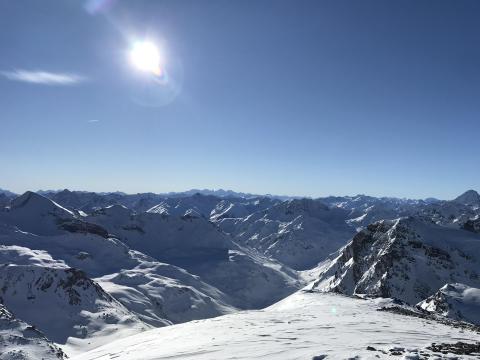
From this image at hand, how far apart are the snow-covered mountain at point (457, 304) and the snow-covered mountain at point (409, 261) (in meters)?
34.3

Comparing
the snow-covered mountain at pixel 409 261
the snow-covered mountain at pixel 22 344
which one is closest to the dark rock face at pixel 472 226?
the snow-covered mountain at pixel 409 261

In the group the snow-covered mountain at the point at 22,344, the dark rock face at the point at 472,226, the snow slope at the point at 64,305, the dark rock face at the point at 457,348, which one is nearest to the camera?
the dark rock face at the point at 457,348

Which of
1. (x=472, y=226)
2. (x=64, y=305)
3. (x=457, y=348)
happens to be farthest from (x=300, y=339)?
(x=64, y=305)

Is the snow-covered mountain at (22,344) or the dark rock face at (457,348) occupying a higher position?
the dark rock face at (457,348)

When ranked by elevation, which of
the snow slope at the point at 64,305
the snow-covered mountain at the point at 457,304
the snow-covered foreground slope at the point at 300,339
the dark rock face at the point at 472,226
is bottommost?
the snow slope at the point at 64,305

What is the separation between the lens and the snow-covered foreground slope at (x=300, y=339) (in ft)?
66.2

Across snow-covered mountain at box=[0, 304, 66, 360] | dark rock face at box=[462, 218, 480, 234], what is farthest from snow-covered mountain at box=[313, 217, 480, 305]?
snow-covered mountain at box=[0, 304, 66, 360]

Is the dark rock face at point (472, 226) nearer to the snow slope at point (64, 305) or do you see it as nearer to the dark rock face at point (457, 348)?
the snow slope at point (64, 305)

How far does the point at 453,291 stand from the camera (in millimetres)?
75125

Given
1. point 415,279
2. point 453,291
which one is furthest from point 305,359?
point 415,279

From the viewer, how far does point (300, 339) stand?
23.5m

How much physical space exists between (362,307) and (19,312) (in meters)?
142

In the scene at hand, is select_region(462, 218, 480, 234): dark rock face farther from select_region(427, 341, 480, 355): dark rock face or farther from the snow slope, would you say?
select_region(427, 341, 480, 355): dark rock face

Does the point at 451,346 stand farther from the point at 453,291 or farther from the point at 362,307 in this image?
the point at 453,291
